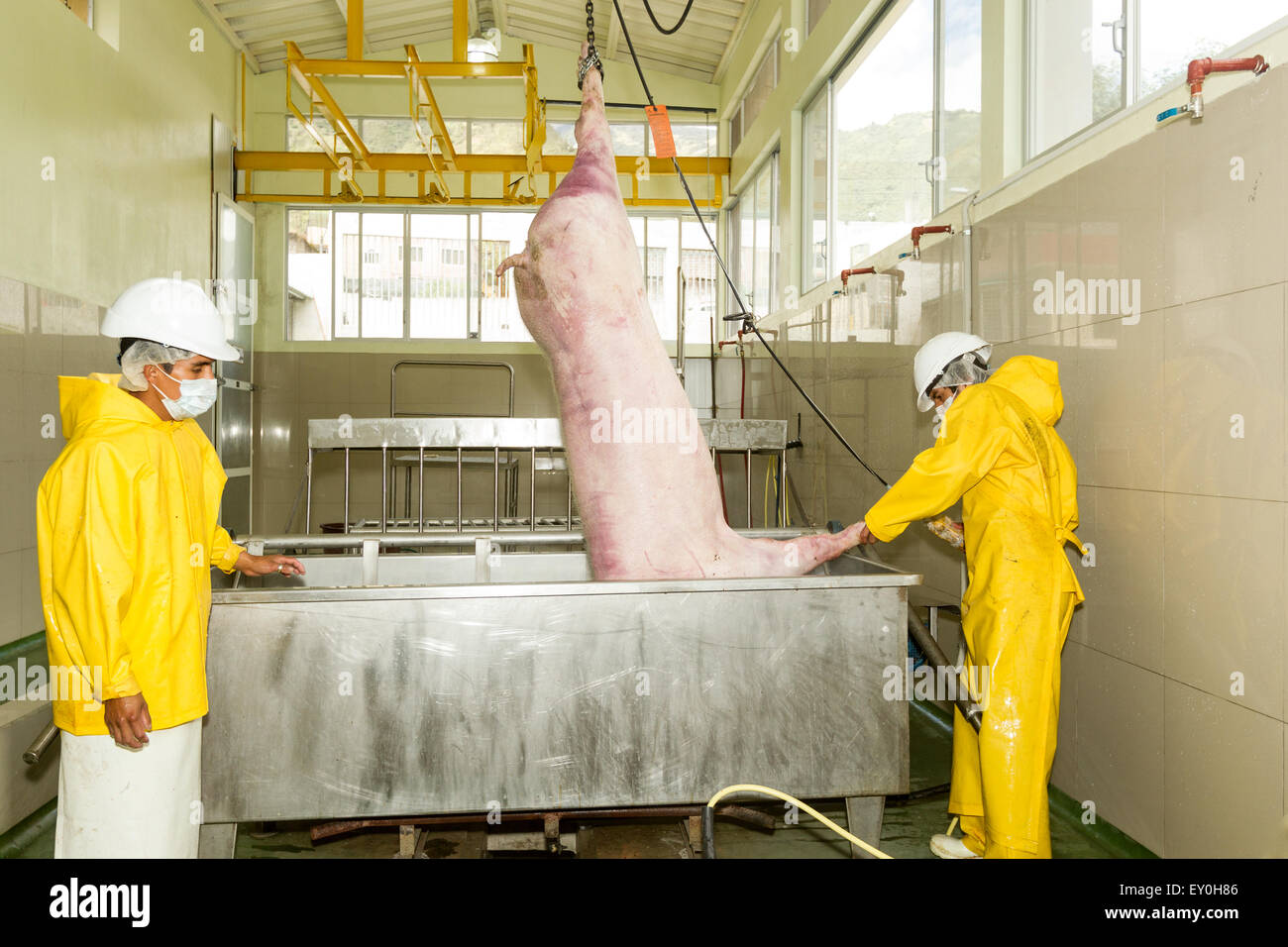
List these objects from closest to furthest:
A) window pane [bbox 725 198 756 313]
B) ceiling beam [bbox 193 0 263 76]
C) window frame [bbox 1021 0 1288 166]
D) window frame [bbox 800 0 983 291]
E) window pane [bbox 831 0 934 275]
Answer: window frame [bbox 1021 0 1288 166]
window frame [bbox 800 0 983 291]
window pane [bbox 831 0 934 275]
ceiling beam [bbox 193 0 263 76]
window pane [bbox 725 198 756 313]

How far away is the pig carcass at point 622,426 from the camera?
87.3 inches

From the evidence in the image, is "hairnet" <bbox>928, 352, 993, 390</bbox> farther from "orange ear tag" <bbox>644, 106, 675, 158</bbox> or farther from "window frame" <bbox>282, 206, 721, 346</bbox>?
"window frame" <bbox>282, 206, 721, 346</bbox>

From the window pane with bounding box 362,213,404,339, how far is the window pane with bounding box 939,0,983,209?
578 centimetres

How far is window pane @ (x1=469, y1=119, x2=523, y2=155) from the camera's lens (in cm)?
832

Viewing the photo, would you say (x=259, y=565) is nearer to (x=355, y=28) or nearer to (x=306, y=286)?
(x=355, y=28)

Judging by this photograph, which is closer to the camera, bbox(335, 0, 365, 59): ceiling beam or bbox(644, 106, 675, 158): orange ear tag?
bbox(644, 106, 675, 158): orange ear tag

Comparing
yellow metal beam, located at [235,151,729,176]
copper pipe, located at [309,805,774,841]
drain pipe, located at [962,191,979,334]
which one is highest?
yellow metal beam, located at [235,151,729,176]

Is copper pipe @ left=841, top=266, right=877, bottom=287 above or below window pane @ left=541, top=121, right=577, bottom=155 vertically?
below

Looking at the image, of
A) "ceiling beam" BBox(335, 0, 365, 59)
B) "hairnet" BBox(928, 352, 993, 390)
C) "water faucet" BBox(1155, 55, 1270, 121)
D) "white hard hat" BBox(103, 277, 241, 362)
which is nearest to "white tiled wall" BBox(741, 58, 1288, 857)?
"water faucet" BBox(1155, 55, 1270, 121)

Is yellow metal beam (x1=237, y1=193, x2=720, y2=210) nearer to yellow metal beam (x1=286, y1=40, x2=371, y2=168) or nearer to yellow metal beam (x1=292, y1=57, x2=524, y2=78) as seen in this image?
yellow metal beam (x1=286, y1=40, x2=371, y2=168)

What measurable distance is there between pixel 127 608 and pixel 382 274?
7.11 m

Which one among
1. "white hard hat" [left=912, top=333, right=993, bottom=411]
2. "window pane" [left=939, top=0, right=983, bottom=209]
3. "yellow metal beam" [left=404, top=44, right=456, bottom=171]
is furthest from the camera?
"yellow metal beam" [left=404, top=44, right=456, bottom=171]

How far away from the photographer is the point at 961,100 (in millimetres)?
3518
